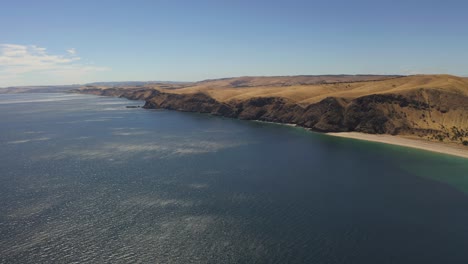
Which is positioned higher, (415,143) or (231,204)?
(415,143)

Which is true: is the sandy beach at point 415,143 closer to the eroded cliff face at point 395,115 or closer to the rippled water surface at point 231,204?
the eroded cliff face at point 395,115

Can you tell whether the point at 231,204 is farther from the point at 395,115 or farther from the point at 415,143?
the point at 395,115

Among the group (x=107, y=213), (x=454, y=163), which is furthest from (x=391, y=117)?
(x=107, y=213)

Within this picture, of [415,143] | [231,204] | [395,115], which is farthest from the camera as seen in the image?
[395,115]

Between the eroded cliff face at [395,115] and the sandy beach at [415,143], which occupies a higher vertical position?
the eroded cliff face at [395,115]

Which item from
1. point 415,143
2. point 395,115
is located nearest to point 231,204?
point 415,143

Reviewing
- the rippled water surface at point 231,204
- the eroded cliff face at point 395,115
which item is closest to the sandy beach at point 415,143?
the eroded cliff face at point 395,115
